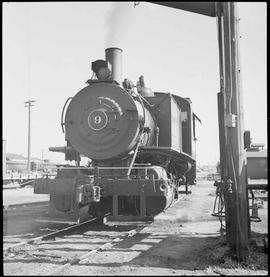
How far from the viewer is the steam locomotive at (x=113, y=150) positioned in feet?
24.9

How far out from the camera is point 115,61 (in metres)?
9.02

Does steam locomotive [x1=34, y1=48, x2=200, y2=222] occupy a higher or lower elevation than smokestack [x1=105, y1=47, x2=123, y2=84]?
lower

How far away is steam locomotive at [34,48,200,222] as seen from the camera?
758 centimetres

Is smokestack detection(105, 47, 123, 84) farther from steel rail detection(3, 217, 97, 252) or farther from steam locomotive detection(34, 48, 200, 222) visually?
steel rail detection(3, 217, 97, 252)

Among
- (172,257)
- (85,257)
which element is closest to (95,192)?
(85,257)

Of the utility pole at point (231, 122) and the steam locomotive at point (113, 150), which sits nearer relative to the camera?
the utility pole at point (231, 122)

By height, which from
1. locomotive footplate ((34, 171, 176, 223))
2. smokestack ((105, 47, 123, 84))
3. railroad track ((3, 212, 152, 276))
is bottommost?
railroad track ((3, 212, 152, 276))

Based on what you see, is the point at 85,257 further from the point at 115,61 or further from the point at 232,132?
the point at 115,61

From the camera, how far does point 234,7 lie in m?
5.88

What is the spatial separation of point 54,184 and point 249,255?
420 centimetres

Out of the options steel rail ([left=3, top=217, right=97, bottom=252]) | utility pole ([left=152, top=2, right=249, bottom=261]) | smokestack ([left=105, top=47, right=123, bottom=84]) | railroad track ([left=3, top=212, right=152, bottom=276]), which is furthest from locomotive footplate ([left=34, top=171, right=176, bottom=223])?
smokestack ([left=105, top=47, right=123, bottom=84])

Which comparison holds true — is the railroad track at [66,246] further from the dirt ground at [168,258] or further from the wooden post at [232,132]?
the wooden post at [232,132]

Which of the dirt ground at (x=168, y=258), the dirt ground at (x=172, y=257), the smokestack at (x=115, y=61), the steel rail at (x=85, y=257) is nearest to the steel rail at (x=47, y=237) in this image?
the dirt ground at (x=168, y=258)

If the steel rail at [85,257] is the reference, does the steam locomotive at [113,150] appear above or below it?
above
